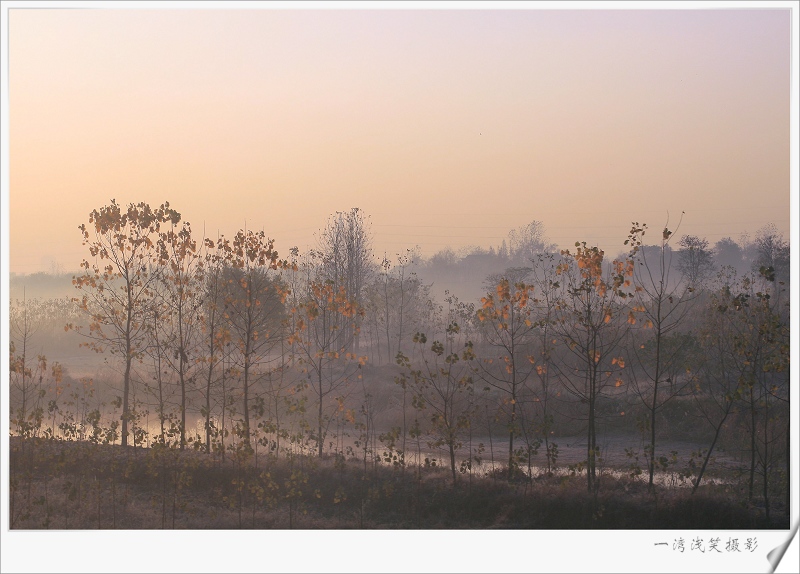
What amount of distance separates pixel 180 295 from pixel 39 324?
60.1 ft

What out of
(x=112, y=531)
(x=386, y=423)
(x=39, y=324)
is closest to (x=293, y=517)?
(x=112, y=531)

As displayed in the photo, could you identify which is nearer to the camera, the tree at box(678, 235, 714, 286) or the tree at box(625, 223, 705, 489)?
the tree at box(625, 223, 705, 489)

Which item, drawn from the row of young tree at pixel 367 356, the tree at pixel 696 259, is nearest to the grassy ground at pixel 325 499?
→ the row of young tree at pixel 367 356

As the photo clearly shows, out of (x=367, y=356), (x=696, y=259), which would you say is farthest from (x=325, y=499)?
(x=696, y=259)

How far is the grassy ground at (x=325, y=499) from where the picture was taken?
916cm

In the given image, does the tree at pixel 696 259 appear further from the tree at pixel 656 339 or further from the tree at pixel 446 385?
the tree at pixel 446 385

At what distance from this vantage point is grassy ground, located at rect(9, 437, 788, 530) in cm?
916

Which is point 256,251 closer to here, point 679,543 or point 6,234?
point 6,234

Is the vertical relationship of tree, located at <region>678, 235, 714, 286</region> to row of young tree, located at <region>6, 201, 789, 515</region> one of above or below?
above

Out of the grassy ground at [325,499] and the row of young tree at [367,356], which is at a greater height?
the row of young tree at [367,356]

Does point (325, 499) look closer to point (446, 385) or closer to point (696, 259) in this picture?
point (446, 385)

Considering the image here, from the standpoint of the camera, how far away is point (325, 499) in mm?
10086

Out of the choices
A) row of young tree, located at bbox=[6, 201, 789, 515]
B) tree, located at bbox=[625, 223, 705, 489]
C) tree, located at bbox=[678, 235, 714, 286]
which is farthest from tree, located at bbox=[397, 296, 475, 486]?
tree, located at bbox=[678, 235, 714, 286]

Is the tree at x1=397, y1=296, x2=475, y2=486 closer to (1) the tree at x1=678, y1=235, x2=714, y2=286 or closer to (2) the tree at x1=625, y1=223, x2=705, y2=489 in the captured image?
(2) the tree at x1=625, y1=223, x2=705, y2=489
